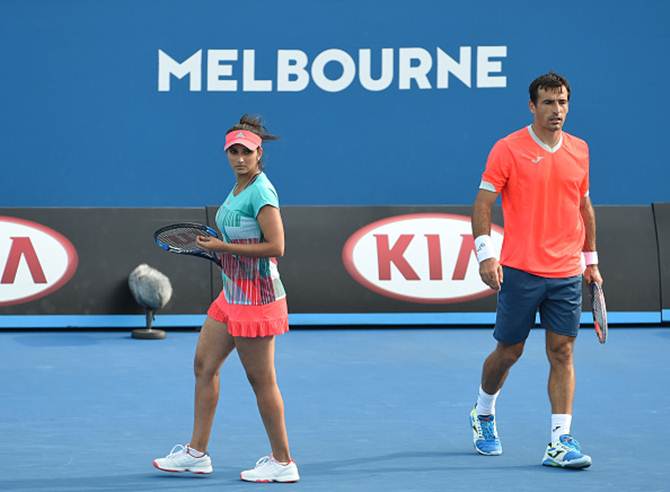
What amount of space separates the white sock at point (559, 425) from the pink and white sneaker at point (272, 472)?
1.32 metres

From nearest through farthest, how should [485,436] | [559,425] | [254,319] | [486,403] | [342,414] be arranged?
1. [254,319]
2. [559,425]
3. [485,436]
4. [486,403]
5. [342,414]

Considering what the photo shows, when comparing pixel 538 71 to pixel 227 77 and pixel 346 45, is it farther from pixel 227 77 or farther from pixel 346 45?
pixel 227 77

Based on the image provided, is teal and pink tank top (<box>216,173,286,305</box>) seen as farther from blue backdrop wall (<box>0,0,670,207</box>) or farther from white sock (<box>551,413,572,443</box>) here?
blue backdrop wall (<box>0,0,670,207</box>)

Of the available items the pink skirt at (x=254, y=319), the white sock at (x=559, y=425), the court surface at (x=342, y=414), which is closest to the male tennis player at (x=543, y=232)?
the white sock at (x=559, y=425)

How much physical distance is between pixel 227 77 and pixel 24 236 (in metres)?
2.78

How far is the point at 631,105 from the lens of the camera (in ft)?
40.8

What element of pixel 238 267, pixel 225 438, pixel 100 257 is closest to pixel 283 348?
pixel 100 257

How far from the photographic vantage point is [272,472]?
5.45 metres

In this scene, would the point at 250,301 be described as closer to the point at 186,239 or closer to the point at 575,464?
the point at 186,239

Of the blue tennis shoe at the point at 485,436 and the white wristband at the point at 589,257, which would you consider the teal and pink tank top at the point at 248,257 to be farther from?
the white wristband at the point at 589,257

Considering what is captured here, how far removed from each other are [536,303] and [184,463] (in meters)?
1.92

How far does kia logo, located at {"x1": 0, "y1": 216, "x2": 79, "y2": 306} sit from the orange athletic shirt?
5.97 meters

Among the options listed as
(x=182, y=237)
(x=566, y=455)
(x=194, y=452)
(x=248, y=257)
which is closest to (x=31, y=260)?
(x=182, y=237)

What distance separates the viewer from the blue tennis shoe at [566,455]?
18.8 ft
